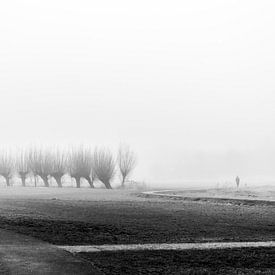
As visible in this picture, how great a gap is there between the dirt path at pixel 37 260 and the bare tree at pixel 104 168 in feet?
255

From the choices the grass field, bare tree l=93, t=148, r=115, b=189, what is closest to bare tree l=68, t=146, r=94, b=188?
bare tree l=93, t=148, r=115, b=189

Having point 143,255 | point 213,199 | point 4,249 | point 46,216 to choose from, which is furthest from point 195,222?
point 213,199

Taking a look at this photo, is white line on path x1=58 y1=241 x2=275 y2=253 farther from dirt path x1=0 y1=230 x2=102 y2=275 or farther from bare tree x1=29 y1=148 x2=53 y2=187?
bare tree x1=29 y1=148 x2=53 y2=187

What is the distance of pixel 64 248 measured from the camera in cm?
1580

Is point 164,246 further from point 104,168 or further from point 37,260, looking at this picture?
point 104,168

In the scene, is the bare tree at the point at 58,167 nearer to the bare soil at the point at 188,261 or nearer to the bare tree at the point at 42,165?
the bare tree at the point at 42,165

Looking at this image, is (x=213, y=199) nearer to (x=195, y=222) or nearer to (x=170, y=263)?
(x=195, y=222)

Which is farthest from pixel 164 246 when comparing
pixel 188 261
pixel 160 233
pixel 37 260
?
pixel 37 260

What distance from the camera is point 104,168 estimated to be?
94812mm

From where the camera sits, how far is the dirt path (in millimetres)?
12742

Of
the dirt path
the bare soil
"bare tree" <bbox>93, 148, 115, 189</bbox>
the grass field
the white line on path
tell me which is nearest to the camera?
the dirt path

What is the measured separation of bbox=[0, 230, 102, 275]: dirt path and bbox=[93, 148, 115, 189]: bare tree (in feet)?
255

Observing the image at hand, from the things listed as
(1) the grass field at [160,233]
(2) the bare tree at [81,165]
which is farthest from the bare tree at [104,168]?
(1) the grass field at [160,233]

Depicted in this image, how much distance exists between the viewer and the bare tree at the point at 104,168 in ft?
310
